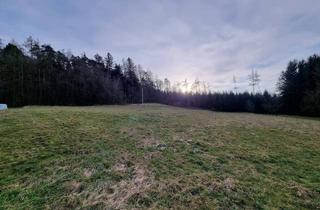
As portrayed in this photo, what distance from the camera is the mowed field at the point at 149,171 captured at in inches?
119

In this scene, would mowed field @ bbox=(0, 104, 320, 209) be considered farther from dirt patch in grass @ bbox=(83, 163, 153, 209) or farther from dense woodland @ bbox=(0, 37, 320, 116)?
dense woodland @ bbox=(0, 37, 320, 116)

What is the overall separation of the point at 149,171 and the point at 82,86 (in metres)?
32.2

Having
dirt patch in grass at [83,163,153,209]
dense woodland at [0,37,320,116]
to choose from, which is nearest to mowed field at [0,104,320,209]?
dirt patch in grass at [83,163,153,209]

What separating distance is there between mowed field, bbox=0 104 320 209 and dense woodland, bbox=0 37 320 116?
2370 centimetres

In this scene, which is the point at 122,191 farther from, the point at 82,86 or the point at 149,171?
the point at 82,86

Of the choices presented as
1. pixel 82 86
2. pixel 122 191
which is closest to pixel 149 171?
pixel 122 191

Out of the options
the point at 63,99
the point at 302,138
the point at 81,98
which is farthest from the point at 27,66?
the point at 302,138

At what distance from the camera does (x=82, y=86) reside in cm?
3272

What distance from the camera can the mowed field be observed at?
3.02 meters

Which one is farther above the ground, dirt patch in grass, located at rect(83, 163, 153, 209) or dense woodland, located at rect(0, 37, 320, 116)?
dense woodland, located at rect(0, 37, 320, 116)

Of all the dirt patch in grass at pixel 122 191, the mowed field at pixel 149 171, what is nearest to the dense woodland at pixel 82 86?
the mowed field at pixel 149 171

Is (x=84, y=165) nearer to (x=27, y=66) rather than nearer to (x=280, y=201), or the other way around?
(x=280, y=201)

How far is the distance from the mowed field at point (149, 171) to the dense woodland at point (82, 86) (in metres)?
23.7

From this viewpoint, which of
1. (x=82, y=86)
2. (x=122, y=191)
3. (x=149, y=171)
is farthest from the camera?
(x=82, y=86)
